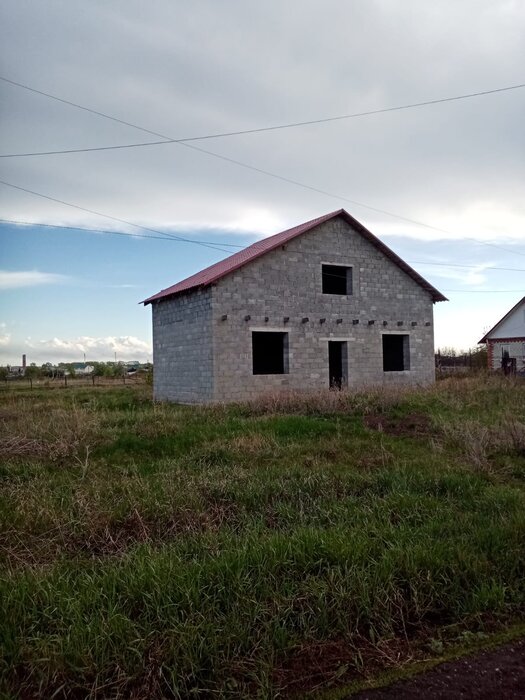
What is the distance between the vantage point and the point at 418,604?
359 cm

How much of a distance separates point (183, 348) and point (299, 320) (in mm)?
3767

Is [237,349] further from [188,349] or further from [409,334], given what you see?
[409,334]

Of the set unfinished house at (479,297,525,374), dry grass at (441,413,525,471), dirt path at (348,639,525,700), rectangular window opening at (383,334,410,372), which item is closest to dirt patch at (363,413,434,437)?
dry grass at (441,413,525,471)

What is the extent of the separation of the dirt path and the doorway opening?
586 inches

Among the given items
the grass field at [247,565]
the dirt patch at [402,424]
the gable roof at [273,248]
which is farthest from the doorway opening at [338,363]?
the grass field at [247,565]

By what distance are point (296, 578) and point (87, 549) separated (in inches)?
75.7

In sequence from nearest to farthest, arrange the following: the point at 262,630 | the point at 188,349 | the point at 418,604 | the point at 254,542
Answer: the point at 262,630 < the point at 418,604 < the point at 254,542 < the point at 188,349

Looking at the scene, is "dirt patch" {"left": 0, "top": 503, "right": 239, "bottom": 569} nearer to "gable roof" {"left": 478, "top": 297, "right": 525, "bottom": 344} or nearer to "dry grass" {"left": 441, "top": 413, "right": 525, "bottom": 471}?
"dry grass" {"left": 441, "top": 413, "right": 525, "bottom": 471}

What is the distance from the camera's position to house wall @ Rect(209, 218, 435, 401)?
1622 centimetres

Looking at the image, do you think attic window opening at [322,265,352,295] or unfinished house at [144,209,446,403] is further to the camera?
attic window opening at [322,265,352,295]

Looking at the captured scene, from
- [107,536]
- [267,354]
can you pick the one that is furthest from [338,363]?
[107,536]

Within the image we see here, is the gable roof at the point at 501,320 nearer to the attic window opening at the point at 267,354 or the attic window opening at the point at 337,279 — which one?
the attic window opening at the point at 337,279

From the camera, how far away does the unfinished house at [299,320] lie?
53.3ft

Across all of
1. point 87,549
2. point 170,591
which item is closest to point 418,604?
point 170,591
